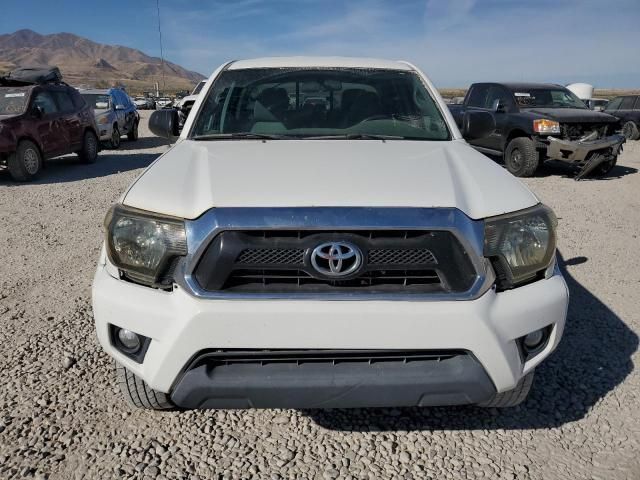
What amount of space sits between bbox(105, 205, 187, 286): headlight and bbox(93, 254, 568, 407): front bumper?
0.23 feet

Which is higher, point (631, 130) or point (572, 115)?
point (572, 115)

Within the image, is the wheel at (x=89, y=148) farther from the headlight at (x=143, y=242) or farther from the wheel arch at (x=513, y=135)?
the headlight at (x=143, y=242)

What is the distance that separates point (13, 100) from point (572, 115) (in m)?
10.4

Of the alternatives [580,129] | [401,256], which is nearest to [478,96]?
[580,129]

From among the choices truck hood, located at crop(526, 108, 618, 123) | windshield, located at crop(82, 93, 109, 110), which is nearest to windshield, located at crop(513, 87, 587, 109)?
truck hood, located at crop(526, 108, 618, 123)

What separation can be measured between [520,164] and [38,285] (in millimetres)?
8559

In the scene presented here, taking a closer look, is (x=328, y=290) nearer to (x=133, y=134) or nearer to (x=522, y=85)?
(x=522, y=85)

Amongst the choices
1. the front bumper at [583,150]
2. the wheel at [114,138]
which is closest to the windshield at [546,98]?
the front bumper at [583,150]

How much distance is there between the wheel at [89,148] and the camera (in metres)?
11.3

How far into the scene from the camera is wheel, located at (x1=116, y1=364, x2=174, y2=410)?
2.28 meters

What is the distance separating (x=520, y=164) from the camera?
9.88 m

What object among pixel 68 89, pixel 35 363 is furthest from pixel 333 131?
pixel 68 89

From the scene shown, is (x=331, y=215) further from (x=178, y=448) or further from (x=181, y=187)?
Answer: (x=178, y=448)

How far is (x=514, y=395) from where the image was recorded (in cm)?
232
